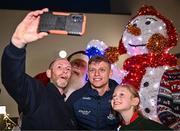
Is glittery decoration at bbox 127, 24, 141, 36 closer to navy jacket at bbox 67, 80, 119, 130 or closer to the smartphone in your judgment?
navy jacket at bbox 67, 80, 119, 130

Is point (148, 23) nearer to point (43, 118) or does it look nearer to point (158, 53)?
point (158, 53)

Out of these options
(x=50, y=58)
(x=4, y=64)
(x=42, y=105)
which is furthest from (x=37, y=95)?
(x=50, y=58)

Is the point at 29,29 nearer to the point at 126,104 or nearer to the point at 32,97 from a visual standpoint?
the point at 32,97

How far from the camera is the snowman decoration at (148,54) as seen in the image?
2172 millimetres

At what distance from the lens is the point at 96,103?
5.64ft

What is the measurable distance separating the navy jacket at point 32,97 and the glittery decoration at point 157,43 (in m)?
0.94

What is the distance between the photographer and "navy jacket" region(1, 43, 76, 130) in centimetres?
117

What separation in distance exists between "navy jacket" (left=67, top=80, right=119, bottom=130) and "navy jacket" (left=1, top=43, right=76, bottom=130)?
17 cm

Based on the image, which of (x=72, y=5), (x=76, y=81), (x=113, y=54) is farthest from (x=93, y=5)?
(x=76, y=81)

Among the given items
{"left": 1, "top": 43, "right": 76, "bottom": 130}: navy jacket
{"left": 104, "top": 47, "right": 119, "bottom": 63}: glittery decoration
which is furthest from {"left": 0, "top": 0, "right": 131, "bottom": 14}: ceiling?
{"left": 1, "top": 43, "right": 76, "bottom": 130}: navy jacket

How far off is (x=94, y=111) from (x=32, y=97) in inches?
17.1

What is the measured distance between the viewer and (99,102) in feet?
5.65

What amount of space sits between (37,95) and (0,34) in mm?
2914

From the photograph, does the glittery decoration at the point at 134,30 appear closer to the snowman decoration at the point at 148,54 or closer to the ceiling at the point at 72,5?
the snowman decoration at the point at 148,54
